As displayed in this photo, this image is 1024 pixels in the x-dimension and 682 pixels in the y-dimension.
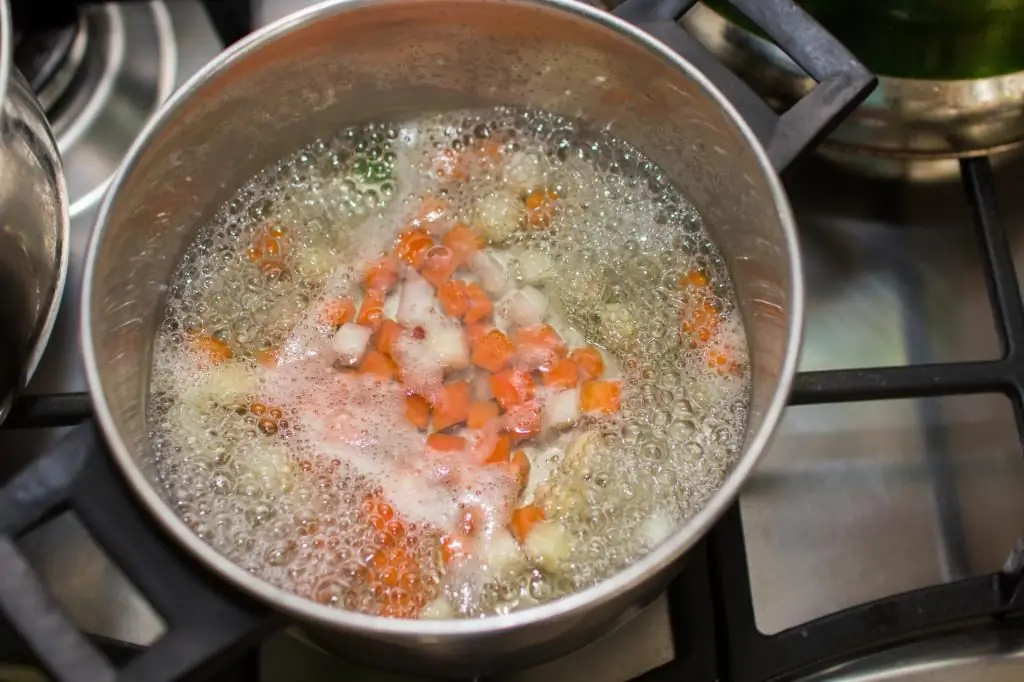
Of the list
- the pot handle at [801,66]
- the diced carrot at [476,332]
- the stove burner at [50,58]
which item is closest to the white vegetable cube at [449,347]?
the diced carrot at [476,332]

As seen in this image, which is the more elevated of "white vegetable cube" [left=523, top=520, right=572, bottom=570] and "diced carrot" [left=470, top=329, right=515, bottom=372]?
"diced carrot" [left=470, top=329, right=515, bottom=372]

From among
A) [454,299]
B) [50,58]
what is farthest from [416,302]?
[50,58]

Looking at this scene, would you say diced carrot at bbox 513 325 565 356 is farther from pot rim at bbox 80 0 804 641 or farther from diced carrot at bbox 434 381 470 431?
pot rim at bbox 80 0 804 641

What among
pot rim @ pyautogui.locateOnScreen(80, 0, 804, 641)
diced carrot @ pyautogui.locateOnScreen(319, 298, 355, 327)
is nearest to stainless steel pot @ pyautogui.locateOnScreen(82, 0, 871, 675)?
pot rim @ pyautogui.locateOnScreen(80, 0, 804, 641)

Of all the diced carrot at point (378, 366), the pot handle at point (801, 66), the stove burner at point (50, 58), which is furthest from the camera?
the stove burner at point (50, 58)

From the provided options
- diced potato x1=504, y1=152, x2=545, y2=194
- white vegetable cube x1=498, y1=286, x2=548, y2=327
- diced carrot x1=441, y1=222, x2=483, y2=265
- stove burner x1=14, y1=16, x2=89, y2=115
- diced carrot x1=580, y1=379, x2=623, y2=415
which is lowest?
diced carrot x1=580, y1=379, x2=623, y2=415

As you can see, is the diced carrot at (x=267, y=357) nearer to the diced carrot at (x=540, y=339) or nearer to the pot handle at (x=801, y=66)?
the diced carrot at (x=540, y=339)

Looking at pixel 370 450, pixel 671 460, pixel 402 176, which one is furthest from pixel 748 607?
pixel 402 176
